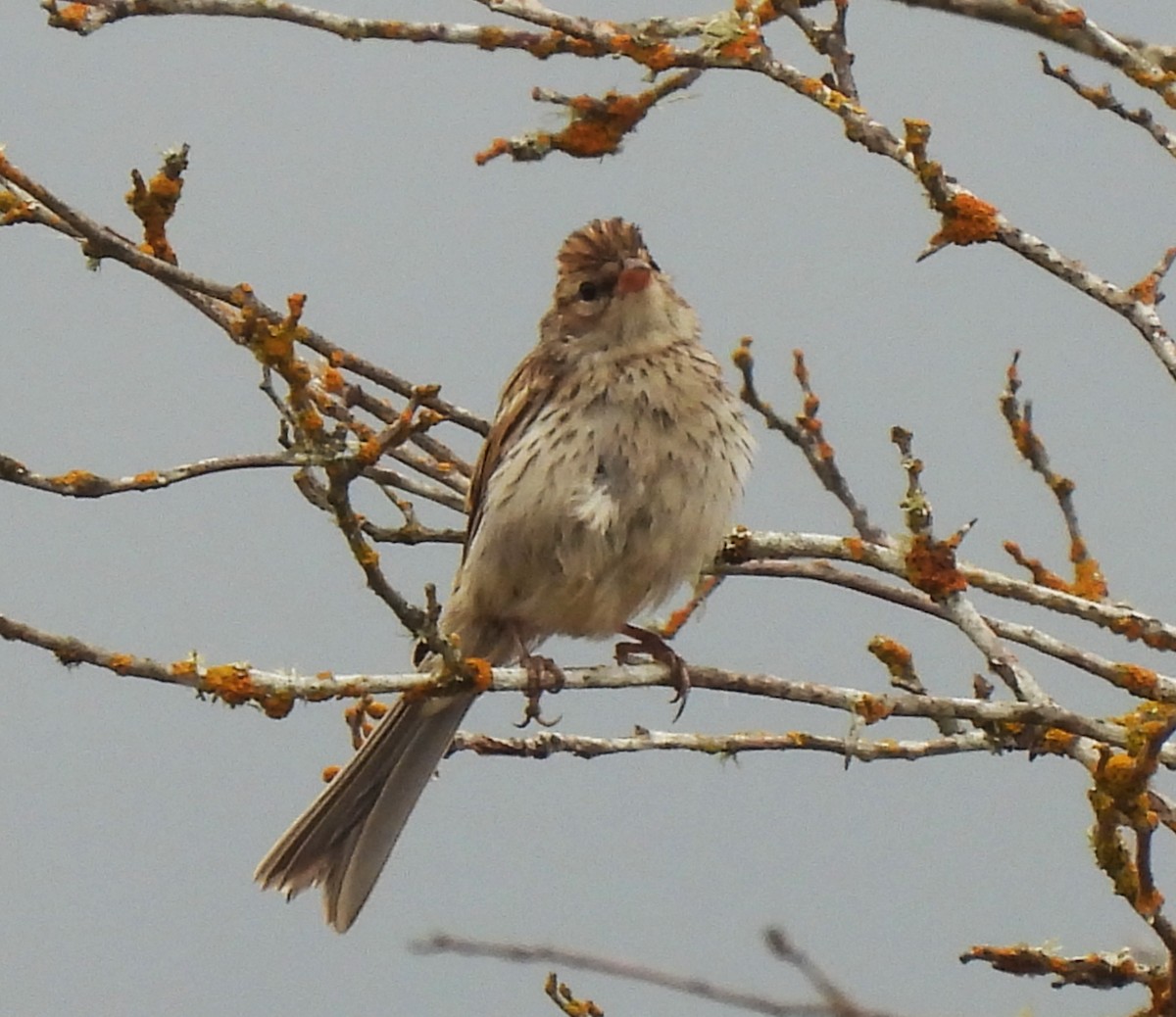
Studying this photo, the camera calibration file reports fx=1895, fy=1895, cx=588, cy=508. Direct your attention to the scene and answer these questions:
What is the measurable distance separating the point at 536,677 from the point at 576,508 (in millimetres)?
772

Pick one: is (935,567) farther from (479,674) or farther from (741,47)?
(741,47)

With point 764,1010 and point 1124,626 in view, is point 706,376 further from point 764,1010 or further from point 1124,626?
point 764,1010

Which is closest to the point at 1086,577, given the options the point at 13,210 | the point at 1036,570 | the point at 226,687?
the point at 1036,570

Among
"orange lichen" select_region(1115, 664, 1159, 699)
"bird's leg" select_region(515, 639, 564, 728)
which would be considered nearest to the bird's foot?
"bird's leg" select_region(515, 639, 564, 728)

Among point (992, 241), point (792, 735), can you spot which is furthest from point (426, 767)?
point (992, 241)

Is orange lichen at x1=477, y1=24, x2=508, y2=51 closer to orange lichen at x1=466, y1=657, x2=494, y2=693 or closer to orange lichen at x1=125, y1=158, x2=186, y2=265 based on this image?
orange lichen at x1=125, y1=158, x2=186, y2=265

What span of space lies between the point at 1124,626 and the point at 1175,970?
1.13 metres

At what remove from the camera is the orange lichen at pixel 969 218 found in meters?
3.47

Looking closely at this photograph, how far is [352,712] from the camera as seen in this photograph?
4.54 metres

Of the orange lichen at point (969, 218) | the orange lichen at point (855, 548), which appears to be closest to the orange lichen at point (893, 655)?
the orange lichen at point (855, 548)

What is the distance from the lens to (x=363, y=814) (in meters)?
4.37

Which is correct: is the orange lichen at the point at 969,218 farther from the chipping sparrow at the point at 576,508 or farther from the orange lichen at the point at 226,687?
the orange lichen at the point at 226,687

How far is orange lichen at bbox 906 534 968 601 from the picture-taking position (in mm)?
3312

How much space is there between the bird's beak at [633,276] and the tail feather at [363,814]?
1.04m
